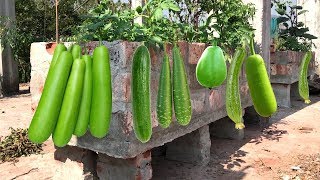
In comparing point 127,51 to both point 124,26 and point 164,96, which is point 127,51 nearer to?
point 124,26

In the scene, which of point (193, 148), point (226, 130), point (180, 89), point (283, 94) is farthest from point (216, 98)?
point (283, 94)

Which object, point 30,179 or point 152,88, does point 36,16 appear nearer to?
point 30,179

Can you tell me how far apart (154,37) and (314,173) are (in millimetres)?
3286

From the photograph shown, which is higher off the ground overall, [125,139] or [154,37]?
[154,37]

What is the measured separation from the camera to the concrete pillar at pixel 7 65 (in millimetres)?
11734

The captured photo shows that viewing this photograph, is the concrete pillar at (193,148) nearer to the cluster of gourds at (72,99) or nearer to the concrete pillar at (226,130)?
the concrete pillar at (226,130)

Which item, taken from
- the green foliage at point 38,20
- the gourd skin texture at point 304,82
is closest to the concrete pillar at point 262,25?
the gourd skin texture at point 304,82

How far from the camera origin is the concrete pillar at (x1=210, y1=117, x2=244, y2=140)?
5.96 m

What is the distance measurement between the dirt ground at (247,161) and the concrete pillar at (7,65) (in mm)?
5285

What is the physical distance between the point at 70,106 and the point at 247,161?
426 cm

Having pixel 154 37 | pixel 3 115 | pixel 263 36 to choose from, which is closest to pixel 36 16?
pixel 3 115

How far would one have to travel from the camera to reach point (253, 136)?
245 inches

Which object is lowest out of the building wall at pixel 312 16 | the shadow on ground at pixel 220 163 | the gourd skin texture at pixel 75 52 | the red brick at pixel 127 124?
the shadow on ground at pixel 220 163

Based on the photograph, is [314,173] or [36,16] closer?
[314,173]
